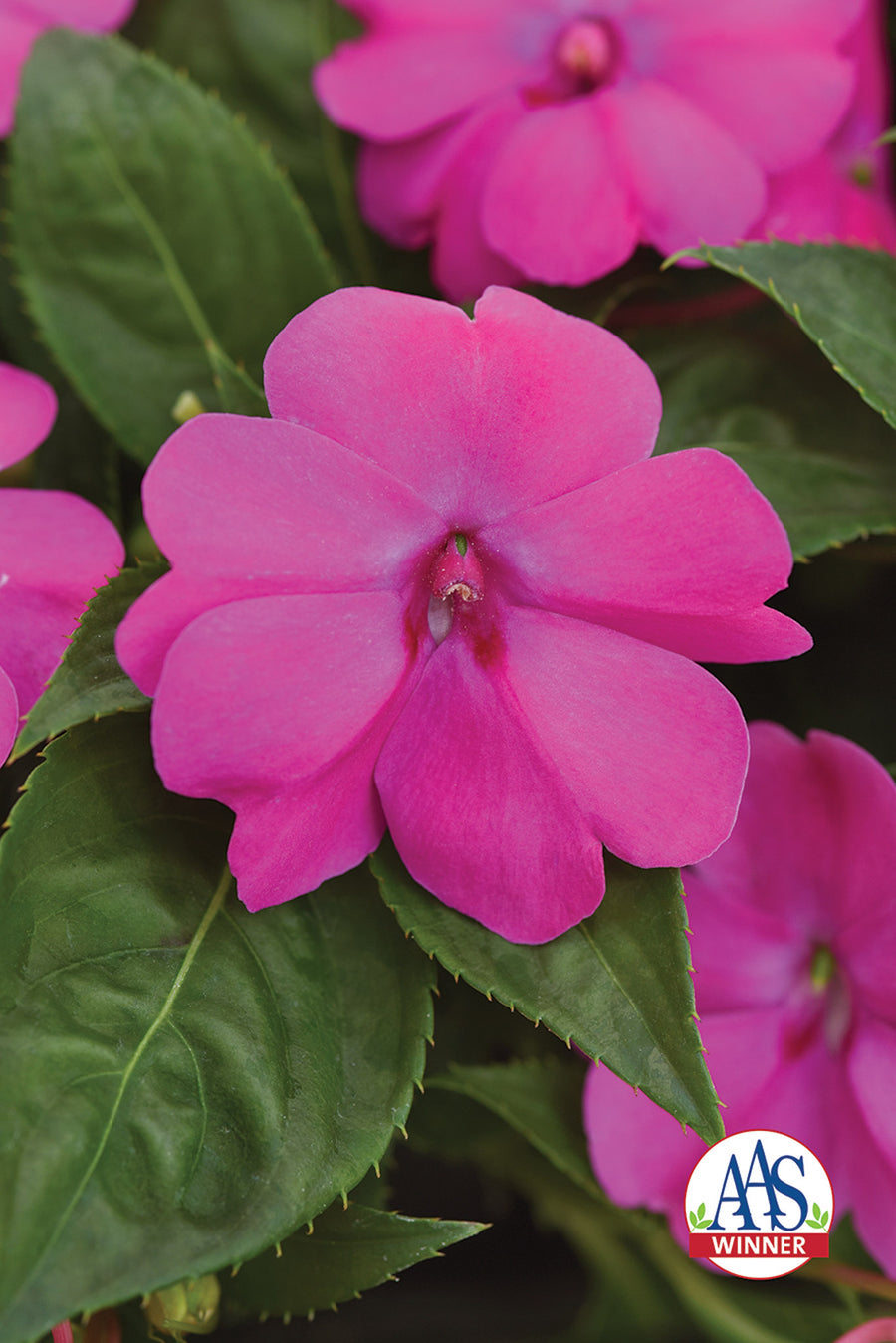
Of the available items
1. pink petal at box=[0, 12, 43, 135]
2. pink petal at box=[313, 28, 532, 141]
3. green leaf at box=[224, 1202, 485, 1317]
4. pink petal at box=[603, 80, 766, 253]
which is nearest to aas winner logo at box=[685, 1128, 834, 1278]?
green leaf at box=[224, 1202, 485, 1317]

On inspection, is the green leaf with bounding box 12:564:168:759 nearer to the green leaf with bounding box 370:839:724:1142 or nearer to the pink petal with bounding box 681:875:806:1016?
the green leaf with bounding box 370:839:724:1142

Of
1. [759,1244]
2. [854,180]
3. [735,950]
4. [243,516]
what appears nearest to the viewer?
[243,516]

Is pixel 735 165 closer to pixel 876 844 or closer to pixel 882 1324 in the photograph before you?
pixel 876 844

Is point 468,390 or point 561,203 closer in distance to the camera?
point 468,390

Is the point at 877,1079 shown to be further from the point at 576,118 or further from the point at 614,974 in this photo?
the point at 576,118

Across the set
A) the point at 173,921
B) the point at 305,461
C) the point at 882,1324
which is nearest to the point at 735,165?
the point at 305,461

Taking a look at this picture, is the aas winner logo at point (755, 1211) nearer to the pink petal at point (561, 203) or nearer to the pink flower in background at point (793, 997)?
the pink flower in background at point (793, 997)

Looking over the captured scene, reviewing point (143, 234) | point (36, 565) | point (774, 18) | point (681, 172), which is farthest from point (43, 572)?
point (774, 18)
